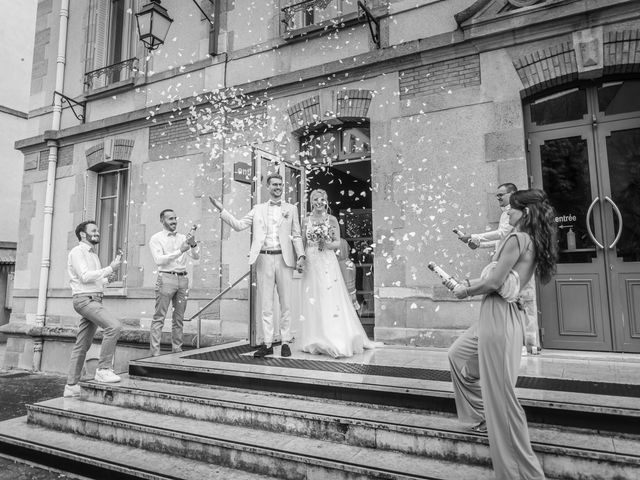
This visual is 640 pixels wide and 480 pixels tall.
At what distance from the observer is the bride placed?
5.64m

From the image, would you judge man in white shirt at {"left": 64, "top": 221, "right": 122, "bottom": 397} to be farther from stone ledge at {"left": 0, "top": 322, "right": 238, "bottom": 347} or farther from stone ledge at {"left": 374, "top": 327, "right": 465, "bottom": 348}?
stone ledge at {"left": 374, "top": 327, "right": 465, "bottom": 348}

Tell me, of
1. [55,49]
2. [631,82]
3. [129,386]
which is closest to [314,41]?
[631,82]

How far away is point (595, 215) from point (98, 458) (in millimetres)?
5946

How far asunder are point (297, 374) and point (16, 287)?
852 cm

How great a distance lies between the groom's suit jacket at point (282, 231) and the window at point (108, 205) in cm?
447

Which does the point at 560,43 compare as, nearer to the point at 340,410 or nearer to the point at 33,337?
the point at 340,410

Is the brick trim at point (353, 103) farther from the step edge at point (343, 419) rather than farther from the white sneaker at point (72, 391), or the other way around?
the white sneaker at point (72, 391)

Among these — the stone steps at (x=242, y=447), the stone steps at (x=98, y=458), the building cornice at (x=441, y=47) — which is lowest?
the stone steps at (x=98, y=458)

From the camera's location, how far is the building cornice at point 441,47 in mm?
5551

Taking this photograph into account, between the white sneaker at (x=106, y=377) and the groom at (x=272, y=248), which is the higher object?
the groom at (x=272, y=248)

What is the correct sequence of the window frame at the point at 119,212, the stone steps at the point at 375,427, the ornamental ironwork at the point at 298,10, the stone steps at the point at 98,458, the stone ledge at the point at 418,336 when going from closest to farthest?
1. the stone steps at the point at 375,427
2. the stone steps at the point at 98,458
3. the stone ledge at the point at 418,336
4. the ornamental ironwork at the point at 298,10
5. the window frame at the point at 119,212

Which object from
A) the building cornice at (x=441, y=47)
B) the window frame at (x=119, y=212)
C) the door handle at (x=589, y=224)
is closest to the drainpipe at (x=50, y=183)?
the window frame at (x=119, y=212)

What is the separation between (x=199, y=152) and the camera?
822 cm

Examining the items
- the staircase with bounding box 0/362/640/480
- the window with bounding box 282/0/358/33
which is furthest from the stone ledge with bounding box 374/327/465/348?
the window with bounding box 282/0/358/33
